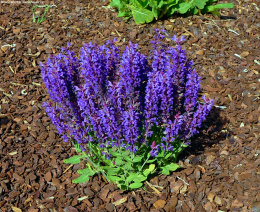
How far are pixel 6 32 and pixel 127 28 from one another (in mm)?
2130

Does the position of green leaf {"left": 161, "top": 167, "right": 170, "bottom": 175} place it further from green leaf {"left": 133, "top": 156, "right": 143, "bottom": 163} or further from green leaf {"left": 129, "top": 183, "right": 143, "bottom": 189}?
green leaf {"left": 133, "top": 156, "right": 143, "bottom": 163}

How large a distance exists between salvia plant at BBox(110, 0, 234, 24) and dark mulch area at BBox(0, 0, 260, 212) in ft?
0.50

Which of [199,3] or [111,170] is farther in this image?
[199,3]

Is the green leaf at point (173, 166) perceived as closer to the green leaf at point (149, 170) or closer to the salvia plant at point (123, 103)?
the salvia plant at point (123, 103)

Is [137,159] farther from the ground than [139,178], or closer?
farther from the ground

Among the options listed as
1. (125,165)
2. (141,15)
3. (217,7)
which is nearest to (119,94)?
(125,165)

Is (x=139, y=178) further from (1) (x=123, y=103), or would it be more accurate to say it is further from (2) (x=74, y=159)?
(1) (x=123, y=103)

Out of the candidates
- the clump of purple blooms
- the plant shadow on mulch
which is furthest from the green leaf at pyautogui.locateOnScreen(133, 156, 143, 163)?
the plant shadow on mulch

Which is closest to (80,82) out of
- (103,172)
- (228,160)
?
(103,172)

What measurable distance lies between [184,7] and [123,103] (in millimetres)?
3454

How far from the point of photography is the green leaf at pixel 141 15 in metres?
6.13

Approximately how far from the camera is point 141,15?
6.14 m

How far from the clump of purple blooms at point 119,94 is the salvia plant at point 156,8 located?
278 cm

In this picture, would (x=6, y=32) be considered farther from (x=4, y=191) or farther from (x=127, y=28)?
(x=4, y=191)
